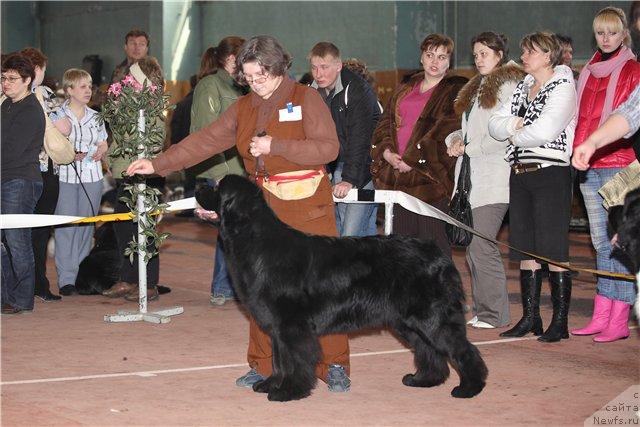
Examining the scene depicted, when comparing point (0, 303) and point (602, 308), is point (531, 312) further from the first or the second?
point (0, 303)

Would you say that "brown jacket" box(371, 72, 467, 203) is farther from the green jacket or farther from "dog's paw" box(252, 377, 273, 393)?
"dog's paw" box(252, 377, 273, 393)

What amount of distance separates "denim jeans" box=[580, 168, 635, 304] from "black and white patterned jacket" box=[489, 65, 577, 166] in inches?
17.5

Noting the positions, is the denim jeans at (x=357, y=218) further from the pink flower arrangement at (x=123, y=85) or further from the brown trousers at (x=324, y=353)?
the brown trousers at (x=324, y=353)

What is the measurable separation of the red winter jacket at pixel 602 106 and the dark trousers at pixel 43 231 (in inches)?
175

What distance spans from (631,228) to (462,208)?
2316 mm

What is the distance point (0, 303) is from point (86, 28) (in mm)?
13421

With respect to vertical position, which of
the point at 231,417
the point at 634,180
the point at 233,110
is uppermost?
the point at 233,110

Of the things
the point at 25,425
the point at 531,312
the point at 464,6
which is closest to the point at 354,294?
the point at 25,425

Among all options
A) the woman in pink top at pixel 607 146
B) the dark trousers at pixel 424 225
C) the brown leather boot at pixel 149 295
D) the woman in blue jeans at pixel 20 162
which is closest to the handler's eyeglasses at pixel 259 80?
the dark trousers at pixel 424 225

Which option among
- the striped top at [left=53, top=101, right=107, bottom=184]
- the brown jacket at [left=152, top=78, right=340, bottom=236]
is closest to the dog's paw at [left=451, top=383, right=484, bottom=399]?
the brown jacket at [left=152, top=78, right=340, bottom=236]

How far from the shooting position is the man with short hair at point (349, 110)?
24.7 feet

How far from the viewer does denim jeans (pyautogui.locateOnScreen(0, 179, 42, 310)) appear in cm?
777

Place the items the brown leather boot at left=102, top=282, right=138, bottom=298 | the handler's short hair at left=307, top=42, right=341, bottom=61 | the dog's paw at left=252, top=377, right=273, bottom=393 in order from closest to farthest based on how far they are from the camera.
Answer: the dog's paw at left=252, top=377, right=273, bottom=393 < the handler's short hair at left=307, top=42, right=341, bottom=61 < the brown leather boot at left=102, top=282, right=138, bottom=298

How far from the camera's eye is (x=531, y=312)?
6.99 m
